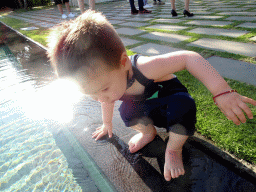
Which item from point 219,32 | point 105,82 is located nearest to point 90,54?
point 105,82

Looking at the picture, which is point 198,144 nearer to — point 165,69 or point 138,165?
point 138,165

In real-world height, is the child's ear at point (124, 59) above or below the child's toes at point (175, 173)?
above

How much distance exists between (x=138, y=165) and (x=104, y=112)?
0.48m

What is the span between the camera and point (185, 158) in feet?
4.22

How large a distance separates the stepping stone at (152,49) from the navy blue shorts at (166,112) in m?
1.67

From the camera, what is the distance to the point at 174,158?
1.21 metres

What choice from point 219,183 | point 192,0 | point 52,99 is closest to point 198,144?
point 219,183

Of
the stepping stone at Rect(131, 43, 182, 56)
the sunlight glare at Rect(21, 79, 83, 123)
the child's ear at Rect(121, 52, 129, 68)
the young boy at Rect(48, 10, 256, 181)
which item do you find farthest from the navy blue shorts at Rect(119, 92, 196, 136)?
the stepping stone at Rect(131, 43, 182, 56)

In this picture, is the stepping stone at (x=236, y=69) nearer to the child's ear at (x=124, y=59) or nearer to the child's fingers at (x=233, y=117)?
the child's fingers at (x=233, y=117)

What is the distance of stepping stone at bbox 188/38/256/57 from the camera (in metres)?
2.49

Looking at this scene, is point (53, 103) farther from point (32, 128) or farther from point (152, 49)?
point (152, 49)

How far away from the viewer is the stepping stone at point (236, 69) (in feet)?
6.26

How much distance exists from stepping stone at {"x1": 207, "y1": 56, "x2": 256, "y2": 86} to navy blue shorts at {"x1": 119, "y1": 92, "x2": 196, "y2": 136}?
3.31 ft

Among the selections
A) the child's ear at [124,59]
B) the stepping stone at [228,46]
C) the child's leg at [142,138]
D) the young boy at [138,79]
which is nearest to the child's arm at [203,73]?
the young boy at [138,79]
